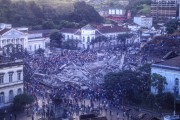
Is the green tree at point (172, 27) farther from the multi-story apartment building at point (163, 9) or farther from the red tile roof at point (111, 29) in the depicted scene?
the multi-story apartment building at point (163, 9)

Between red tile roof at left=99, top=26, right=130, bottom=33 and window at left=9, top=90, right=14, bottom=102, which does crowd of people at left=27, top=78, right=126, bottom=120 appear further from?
red tile roof at left=99, top=26, right=130, bottom=33

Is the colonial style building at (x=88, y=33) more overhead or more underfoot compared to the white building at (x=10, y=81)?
more overhead

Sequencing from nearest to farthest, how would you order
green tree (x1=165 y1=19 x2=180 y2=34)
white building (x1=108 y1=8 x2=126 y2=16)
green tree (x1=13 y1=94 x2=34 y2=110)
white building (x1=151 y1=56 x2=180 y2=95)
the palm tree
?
green tree (x1=13 y1=94 x2=34 y2=110), white building (x1=151 y1=56 x2=180 y2=95), green tree (x1=165 y1=19 x2=180 y2=34), the palm tree, white building (x1=108 y1=8 x2=126 y2=16)

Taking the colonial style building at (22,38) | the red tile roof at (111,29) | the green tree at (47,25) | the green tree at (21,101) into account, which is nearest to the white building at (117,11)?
the red tile roof at (111,29)

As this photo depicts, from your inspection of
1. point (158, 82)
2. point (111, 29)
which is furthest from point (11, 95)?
point (111, 29)

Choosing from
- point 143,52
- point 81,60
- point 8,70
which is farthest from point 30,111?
point 143,52

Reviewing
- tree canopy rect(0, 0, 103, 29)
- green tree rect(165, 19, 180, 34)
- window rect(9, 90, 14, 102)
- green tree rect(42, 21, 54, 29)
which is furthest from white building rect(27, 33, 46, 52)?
window rect(9, 90, 14, 102)

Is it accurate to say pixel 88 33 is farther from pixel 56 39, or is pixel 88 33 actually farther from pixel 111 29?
pixel 111 29
